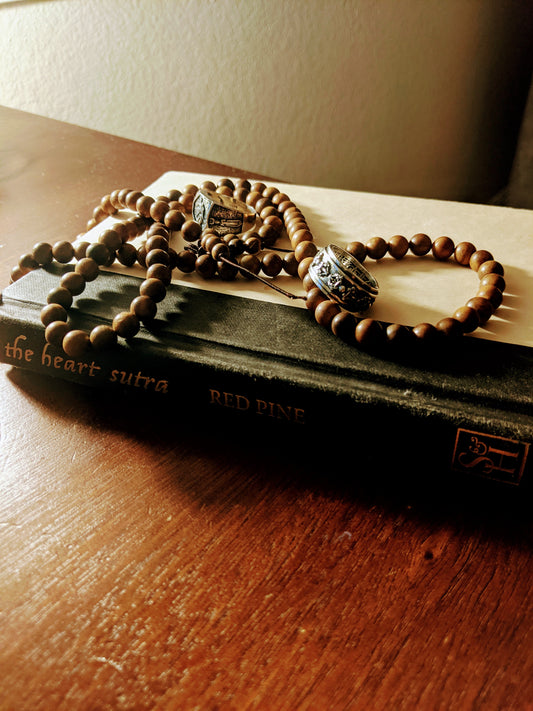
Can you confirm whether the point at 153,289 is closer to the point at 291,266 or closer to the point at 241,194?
the point at 291,266

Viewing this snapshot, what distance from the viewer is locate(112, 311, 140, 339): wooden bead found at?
0.50 m

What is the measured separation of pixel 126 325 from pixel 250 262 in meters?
0.17

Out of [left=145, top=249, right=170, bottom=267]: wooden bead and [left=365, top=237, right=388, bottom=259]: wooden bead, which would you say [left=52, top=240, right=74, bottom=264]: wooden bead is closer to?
[left=145, top=249, right=170, bottom=267]: wooden bead

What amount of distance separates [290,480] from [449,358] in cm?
16

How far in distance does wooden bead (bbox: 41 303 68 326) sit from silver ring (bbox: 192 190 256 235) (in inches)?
8.8

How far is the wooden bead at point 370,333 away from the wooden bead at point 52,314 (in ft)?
0.87

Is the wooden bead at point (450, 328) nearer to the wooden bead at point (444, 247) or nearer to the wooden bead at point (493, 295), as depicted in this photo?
the wooden bead at point (493, 295)

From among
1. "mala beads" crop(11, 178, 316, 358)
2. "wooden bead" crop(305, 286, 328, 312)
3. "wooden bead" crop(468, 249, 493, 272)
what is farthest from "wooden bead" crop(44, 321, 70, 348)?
"wooden bead" crop(468, 249, 493, 272)

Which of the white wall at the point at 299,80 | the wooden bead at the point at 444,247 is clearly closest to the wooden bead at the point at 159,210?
the wooden bead at the point at 444,247

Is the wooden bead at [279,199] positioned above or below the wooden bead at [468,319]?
above

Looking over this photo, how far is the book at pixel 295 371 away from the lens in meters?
0.42

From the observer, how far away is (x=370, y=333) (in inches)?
18.8

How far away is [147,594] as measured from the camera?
37cm

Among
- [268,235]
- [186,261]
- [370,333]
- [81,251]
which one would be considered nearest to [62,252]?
[81,251]
